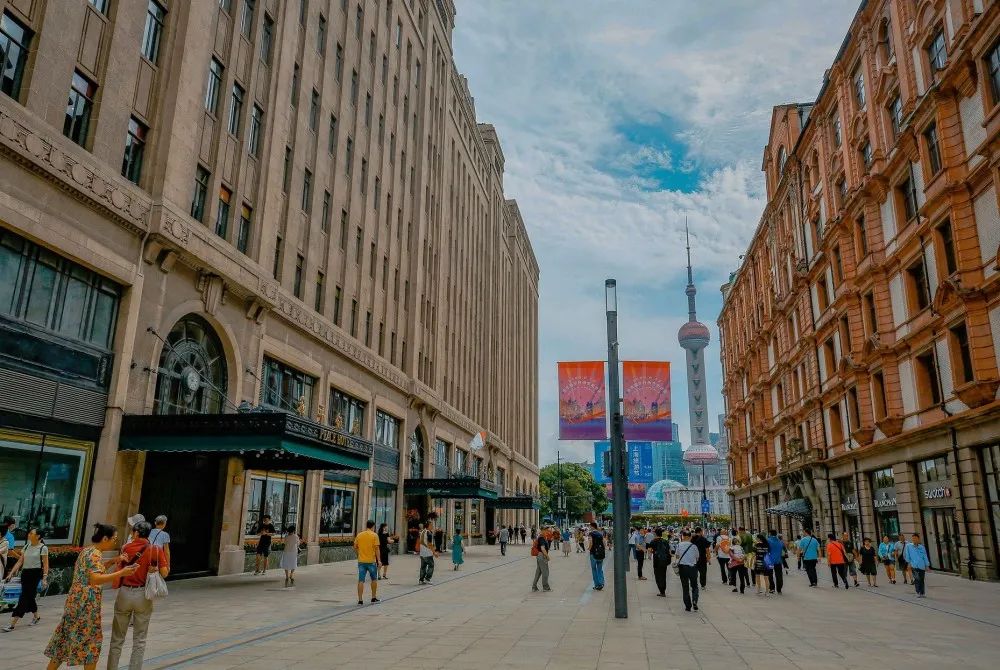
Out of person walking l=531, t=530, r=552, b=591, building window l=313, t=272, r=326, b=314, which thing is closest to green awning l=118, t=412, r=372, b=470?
person walking l=531, t=530, r=552, b=591

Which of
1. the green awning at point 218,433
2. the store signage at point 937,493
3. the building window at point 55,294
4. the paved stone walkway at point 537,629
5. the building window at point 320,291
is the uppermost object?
the building window at point 320,291

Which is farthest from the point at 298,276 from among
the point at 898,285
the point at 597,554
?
the point at 898,285

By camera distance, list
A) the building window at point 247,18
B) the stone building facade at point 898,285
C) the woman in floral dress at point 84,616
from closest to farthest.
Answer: the woman in floral dress at point 84,616
the stone building facade at point 898,285
the building window at point 247,18

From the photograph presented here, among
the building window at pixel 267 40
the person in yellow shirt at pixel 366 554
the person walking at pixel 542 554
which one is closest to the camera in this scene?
the person in yellow shirt at pixel 366 554

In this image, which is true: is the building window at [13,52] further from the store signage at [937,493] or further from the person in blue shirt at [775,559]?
the store signage at [937,493]

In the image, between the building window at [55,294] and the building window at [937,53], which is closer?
the building window at [55,294]

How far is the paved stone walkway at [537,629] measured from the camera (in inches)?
374

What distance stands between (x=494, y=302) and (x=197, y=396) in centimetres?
4888

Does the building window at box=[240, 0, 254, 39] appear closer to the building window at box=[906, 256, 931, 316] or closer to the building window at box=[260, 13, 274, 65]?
the building window at box=[260, 13, 274, 65]

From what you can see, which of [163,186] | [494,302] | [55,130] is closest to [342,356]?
[163,186]

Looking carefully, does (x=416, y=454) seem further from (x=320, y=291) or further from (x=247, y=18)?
(x=247, y=18)

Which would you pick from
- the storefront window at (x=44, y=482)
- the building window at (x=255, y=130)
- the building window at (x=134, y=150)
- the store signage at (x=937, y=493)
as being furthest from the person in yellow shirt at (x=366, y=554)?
the store signage at (x=937, y=493)

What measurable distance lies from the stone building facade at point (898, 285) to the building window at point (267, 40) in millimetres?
23987

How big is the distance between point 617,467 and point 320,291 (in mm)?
17807
